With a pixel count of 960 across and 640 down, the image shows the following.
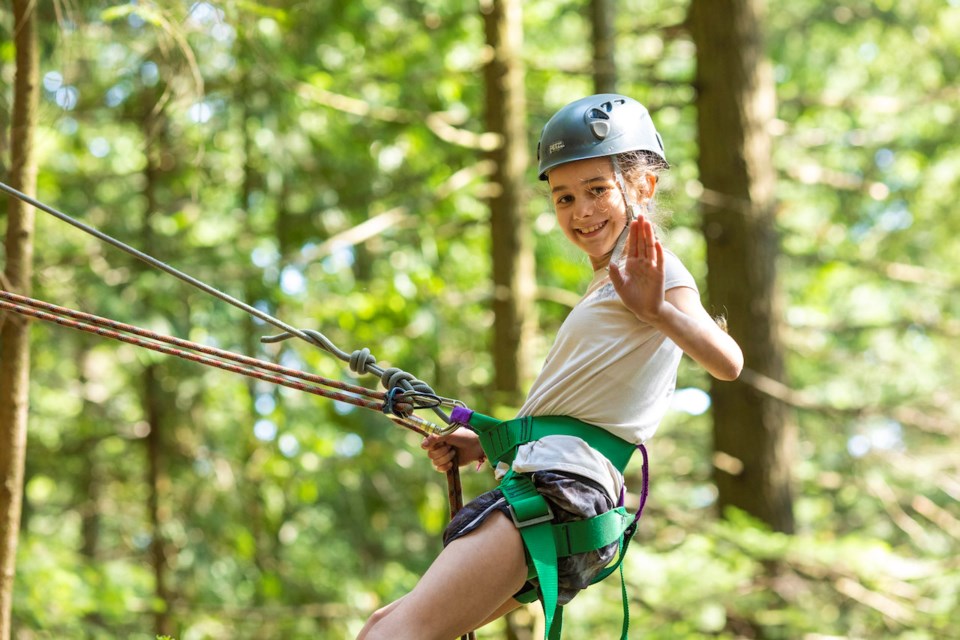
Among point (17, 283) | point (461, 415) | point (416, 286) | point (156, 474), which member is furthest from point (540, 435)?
point (156, 474)

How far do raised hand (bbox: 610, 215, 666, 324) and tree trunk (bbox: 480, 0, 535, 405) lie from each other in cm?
408

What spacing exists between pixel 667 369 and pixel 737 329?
475cm

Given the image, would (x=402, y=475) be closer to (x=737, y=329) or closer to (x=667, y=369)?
(x=737, y=329)

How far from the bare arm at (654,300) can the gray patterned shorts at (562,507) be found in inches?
15.3

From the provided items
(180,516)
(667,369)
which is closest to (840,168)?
(180,516)

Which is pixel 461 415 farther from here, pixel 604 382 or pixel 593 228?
pixel 593 228

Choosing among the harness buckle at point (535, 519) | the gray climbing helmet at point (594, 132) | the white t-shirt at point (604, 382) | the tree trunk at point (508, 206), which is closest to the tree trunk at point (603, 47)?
the tree trunk at point (508, 206)

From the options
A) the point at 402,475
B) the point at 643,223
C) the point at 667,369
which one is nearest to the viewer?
the point at 643,223

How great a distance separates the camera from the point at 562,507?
2.32 metres

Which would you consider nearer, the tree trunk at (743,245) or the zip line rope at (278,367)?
the zip line rope at (278,367)

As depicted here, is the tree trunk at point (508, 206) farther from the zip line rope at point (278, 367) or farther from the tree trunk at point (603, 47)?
the zip line rope at point (278, 367)

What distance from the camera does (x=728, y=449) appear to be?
7141 millimetres

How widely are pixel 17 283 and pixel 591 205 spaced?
205 cm

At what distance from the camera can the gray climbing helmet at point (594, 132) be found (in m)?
2.51
